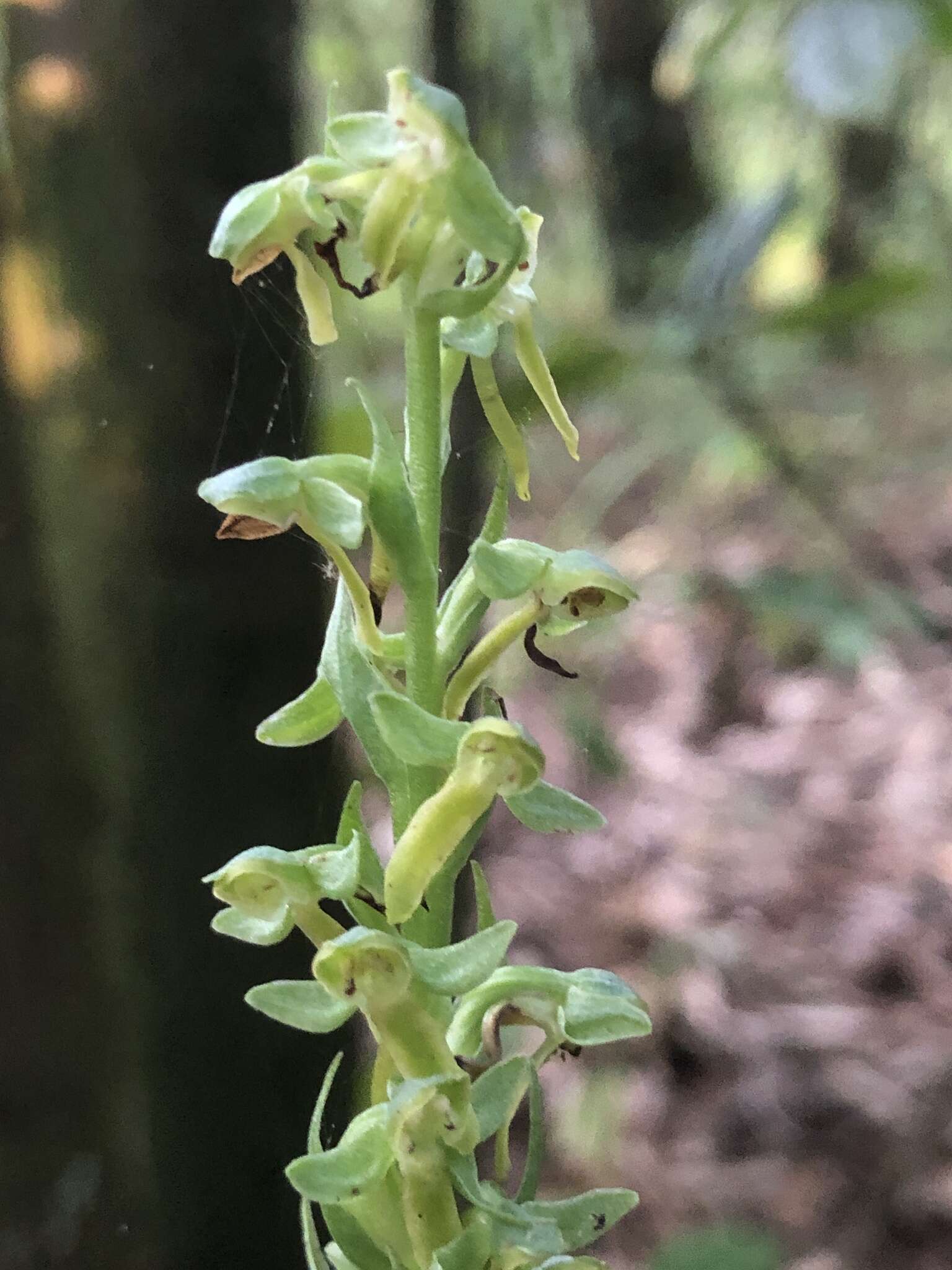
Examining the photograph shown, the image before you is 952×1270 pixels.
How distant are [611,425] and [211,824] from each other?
100 inches

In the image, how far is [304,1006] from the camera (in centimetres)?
48

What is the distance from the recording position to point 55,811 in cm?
119

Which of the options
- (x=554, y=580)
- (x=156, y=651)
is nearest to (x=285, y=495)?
(x=554, y=580)

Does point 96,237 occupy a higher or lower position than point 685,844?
higher

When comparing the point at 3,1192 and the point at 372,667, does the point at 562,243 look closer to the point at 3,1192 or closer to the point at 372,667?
the point at 3,1192

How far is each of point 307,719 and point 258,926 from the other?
0.09 metres

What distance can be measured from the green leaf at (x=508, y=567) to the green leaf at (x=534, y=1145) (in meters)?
0.20

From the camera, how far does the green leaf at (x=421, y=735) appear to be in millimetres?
417

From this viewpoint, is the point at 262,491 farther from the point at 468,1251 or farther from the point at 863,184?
the point at 863,184

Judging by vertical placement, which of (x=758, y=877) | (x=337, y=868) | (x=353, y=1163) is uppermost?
(x=337, y=868)

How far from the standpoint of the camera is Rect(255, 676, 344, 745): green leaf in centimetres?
49

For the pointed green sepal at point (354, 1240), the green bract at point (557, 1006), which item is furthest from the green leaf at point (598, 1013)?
the pointed green sepal at point (354, 1240)

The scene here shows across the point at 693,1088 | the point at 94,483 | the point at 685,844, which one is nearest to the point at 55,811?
the point at 94,483

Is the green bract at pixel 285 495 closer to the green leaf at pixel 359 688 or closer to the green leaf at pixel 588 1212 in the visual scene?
the green leaf at pixel 359 688
